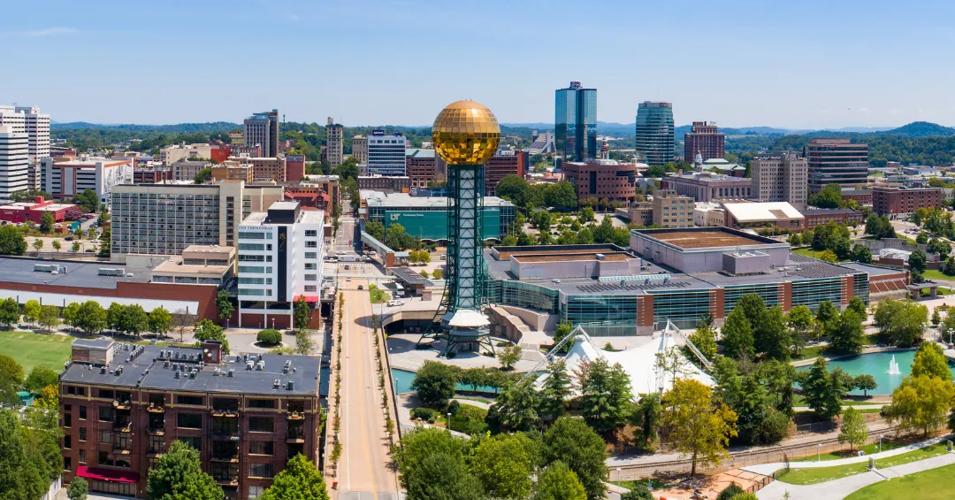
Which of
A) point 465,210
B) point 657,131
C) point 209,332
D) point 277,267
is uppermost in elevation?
point 657,131

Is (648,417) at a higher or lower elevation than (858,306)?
lower

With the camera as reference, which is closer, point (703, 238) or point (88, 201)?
Result: point (703, 238)

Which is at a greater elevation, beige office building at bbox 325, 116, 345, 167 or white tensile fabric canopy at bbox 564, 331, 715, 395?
beige office building at bbox 325, 116, 345, 167

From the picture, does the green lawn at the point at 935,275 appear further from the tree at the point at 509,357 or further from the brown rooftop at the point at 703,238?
the tree at the point at 509,357

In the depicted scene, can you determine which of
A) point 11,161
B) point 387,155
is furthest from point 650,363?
point 387,155

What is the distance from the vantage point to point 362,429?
3838cm

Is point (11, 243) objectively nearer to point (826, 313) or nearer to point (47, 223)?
point (47, 223)

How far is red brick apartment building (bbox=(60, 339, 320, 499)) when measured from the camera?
1264 inches

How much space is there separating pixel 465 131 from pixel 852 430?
24.5 metres

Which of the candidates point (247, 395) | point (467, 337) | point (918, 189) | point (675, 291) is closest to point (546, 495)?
point (247, 395)

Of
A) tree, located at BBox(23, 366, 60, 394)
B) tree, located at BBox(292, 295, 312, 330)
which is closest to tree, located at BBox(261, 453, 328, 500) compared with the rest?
tree, located at BBox(23, 366, 60, 394)

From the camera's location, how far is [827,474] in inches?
1460

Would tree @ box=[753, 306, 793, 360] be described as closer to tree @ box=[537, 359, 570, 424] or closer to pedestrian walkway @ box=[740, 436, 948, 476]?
pedestrian walkway @ box=[740, 436, 948, 476]

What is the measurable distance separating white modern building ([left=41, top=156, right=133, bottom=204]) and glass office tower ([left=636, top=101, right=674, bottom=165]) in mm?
97597
